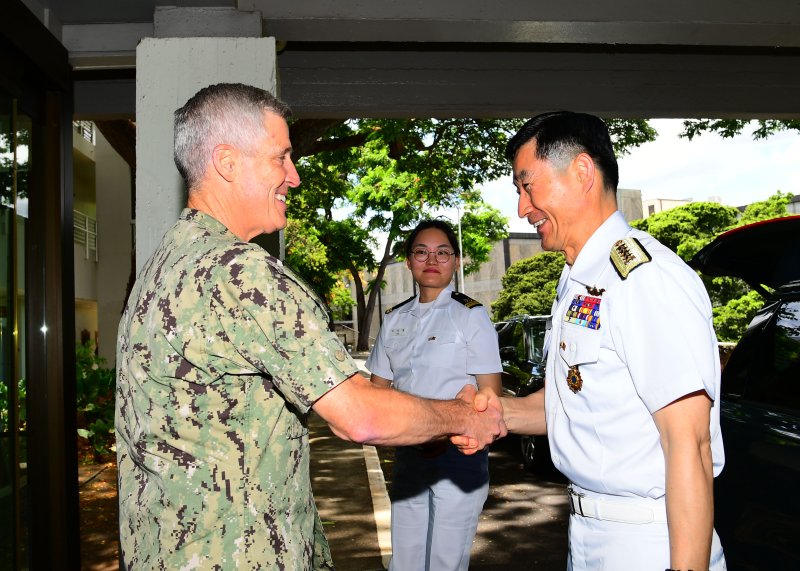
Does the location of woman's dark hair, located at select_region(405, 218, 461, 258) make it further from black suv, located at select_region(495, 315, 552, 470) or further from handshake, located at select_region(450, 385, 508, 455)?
black suv, located at select_region(495, 315, 552, 470)

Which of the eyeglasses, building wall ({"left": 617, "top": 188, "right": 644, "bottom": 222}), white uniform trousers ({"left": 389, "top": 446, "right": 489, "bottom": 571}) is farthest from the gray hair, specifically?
building wall ({"left": 617, "top": 188, "right": 644, "bottom": 222})

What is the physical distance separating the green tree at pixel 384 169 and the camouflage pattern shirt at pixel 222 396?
22.3 ft

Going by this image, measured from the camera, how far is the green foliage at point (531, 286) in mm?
33562

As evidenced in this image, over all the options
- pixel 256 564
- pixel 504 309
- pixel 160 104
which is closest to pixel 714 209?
→ pixel 504 309

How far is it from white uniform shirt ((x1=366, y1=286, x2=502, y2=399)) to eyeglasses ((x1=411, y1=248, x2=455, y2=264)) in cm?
21

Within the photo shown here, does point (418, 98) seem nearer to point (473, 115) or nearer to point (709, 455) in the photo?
point (473, 115)

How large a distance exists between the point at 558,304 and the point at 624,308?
0.43 metres

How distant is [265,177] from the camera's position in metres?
2.04

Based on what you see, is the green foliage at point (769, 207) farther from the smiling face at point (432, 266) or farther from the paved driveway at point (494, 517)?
the smiling face at point (432, 266)

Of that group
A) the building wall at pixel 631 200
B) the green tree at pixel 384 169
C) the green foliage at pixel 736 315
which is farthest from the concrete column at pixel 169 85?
the building wall at pixel 631 200

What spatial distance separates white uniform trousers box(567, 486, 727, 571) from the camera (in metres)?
1.84

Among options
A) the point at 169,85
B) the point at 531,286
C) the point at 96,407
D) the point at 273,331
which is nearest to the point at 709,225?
the point at 531,286

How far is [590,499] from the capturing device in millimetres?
2006

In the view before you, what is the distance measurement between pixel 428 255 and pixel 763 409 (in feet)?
6.32
